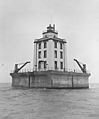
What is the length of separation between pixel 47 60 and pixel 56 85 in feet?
26.5

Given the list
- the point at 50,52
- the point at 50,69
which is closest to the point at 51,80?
the point at 50,69

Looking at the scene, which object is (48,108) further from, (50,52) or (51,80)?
(50,52)

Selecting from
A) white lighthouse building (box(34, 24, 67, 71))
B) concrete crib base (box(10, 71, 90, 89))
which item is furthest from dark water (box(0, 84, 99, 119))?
white lighthouse building (box(34, 24, 67, 71))

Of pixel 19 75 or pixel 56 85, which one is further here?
pixel 19 75

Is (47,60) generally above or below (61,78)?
above

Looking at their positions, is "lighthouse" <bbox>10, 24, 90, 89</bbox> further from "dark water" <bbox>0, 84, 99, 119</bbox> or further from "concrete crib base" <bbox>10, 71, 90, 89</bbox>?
"dark water" <bbox>0, 84, 99, 119</bbox>

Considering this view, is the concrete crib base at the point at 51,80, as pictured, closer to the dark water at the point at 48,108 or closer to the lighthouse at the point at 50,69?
the lighthouse at the point at 50,69

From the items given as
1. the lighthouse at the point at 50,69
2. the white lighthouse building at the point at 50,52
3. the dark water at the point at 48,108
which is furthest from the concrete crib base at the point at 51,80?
the dark water at the point at 48,108

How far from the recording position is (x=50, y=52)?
48906mm

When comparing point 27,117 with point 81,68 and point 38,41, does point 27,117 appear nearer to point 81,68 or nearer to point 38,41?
point 38,41

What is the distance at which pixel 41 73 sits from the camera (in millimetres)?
44625

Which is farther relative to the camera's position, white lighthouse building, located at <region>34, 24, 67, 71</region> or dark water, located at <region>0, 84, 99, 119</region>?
white lighthouse building, located at <region>34, 24, 67, 71</region>

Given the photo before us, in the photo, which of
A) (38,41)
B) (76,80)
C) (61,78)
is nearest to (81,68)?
(76,80)

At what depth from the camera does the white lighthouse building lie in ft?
161
